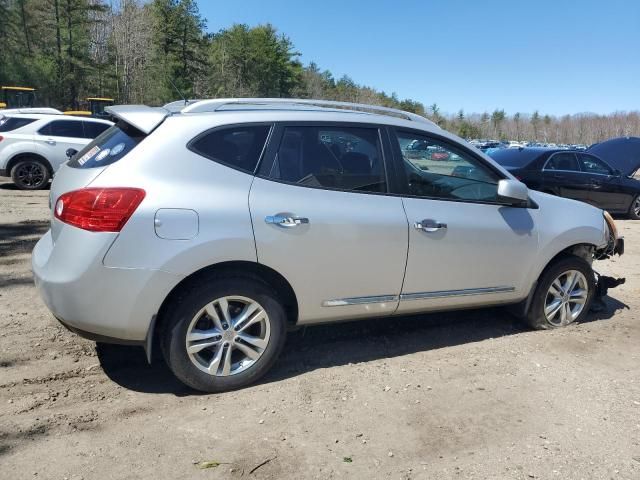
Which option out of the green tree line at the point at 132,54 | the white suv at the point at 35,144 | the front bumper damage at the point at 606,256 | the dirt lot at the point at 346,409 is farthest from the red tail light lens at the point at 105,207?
→ the green tree line at the point at 132,54

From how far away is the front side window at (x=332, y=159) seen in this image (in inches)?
142

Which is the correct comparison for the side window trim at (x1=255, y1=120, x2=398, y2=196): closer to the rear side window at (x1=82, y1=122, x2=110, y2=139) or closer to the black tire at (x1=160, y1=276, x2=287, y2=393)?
the black tire at (x1=160, y1=276, x2=287, y2=393)

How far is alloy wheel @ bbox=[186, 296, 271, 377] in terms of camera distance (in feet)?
11.0

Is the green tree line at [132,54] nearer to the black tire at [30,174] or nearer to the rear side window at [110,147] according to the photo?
the black tire at [30,174]

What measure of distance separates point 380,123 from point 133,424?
2.58 meters

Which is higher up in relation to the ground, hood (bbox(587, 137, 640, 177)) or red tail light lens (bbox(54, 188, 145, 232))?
hood (bbox(587, 137, 640, 177))

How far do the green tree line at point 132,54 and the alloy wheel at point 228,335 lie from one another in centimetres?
3897

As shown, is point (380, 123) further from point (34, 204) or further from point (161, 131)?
point (34, 204)

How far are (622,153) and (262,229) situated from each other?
12.3 m

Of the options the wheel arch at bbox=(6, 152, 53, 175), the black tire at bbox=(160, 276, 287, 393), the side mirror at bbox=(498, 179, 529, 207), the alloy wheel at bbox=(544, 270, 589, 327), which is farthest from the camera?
the wheel arch at bbox=(6, 152, 53, 175)

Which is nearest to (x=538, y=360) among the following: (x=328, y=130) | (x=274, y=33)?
(x=328, y=130)

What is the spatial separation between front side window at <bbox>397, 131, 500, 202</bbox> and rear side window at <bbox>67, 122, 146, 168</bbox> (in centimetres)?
185

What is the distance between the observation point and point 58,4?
50344 mm

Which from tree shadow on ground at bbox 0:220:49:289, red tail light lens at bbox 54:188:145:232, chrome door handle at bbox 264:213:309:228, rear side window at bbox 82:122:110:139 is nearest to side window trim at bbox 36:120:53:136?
rear side window at bbox 82:122:110:139
